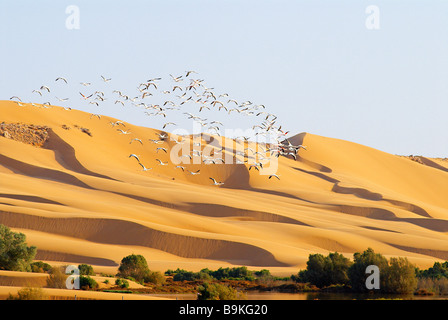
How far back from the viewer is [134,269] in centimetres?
4938

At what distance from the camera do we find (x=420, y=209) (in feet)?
336

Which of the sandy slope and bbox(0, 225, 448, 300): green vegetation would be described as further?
the sandy slope

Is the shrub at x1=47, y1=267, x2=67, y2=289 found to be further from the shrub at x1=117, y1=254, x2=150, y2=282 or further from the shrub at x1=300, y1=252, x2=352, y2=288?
the shrub at x1=300, y1=252, x2=352, y2=288

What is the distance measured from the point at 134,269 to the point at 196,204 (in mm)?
29977

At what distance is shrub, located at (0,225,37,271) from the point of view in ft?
147

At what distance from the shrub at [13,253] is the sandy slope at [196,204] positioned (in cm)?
707

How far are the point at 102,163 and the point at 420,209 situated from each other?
134 ft

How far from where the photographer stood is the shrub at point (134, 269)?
4891cm

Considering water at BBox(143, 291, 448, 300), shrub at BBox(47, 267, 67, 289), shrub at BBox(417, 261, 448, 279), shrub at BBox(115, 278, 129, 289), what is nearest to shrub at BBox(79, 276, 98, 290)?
shrub at BBox(47, 267, 67, 289)

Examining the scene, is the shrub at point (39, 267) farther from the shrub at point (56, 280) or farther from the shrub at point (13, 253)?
the shrub at point (56, 280)

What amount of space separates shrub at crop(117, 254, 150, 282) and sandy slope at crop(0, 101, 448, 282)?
3581 millimetres
